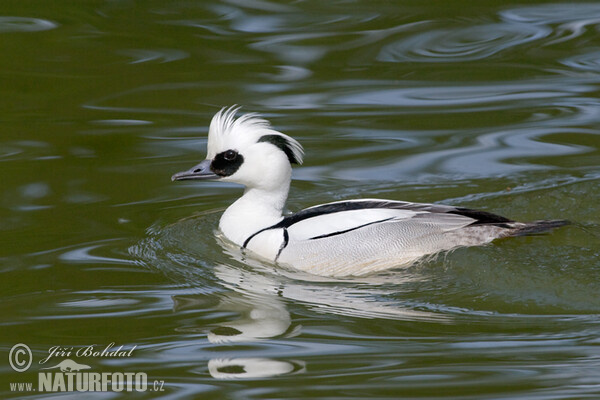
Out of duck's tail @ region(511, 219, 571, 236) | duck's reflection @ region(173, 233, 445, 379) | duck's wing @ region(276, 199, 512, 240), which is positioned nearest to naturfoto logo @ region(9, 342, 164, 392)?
duck's reflection @ region(173, 233, 445, 379)

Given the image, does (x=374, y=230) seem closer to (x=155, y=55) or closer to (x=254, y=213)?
(x=254, y=213)

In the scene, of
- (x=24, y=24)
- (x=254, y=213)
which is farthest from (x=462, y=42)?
(x=24, y=24)

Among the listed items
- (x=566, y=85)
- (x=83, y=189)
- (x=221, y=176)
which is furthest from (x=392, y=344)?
(x=566, y=85)

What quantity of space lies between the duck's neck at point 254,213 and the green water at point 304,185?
187 mm

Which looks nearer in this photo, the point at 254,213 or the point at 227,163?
the point at 227,163

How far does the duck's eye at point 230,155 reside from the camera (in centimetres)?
798

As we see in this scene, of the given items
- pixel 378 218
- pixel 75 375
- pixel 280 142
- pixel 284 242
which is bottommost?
pixel 75 375

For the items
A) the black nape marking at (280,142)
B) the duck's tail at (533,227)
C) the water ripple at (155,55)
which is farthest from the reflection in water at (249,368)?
the water ripple at (155,55)

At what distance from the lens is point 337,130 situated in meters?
Result: 10.4

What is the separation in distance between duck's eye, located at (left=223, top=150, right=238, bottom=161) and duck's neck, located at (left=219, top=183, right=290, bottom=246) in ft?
1.17

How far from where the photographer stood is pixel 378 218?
304 inches

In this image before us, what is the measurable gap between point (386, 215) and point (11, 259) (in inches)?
116

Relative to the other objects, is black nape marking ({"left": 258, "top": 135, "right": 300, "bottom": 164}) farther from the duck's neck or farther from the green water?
the green water

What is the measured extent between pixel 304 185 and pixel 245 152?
62.6 inches
